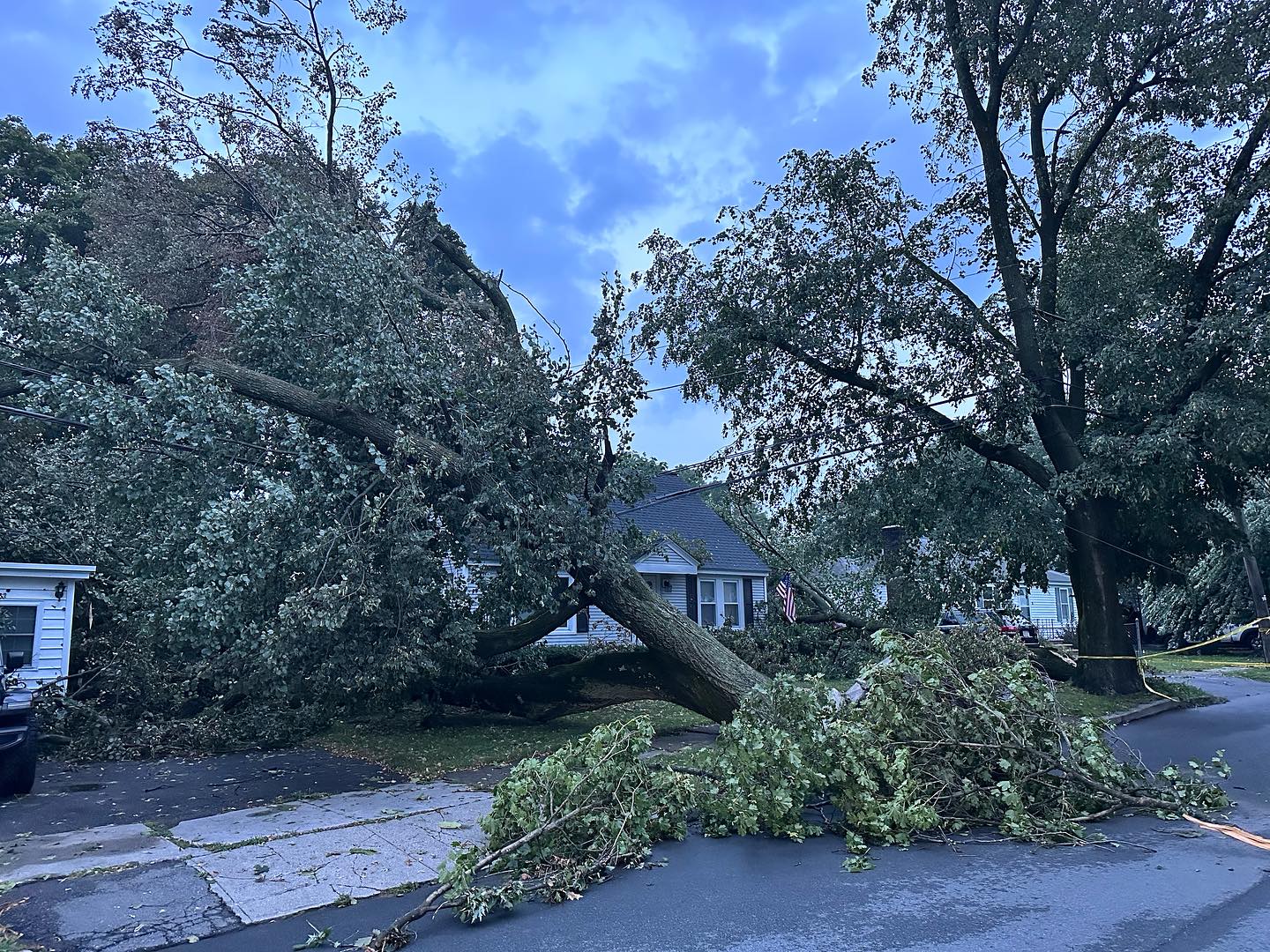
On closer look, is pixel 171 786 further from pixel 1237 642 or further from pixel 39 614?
pixel 1237 642

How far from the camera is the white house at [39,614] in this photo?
11484 mm

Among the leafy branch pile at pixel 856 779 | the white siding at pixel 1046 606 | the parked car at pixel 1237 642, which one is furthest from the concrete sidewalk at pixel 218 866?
the white siding at pixel 1046 606

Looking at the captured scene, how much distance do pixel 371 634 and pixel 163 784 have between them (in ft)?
9.50

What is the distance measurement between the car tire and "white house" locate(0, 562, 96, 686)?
11.2ft

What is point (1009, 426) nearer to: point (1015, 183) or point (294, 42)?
point (1015, 183)

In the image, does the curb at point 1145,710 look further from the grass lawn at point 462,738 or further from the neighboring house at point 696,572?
the neighboring house at point 696,572

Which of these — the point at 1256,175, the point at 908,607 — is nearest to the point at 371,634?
the point at 908,607

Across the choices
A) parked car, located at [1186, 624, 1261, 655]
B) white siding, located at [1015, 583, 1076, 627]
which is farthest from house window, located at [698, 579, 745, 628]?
white siding, located at [1015, 583, 1076, 627]

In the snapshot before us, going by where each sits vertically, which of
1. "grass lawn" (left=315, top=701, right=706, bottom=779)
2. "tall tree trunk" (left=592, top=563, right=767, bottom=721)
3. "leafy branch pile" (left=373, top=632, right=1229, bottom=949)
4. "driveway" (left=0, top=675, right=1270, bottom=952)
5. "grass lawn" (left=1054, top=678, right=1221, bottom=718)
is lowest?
"grass lawn" (left=315, top=701, right=706, bottom=779)

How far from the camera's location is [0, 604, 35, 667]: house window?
11.5 metres

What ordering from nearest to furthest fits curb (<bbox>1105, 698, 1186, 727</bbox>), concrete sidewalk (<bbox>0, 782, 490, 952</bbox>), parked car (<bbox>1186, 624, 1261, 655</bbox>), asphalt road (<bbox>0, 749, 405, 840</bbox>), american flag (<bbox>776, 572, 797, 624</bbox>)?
concrete sidewalk (<bbox>0, 782, 490, 952</bbox>), asphalt road (<bbox>0, 749, 405, 840</bbox>), curb (<bbox>1105, 698, 1186, 727</bbox>), american flag (<bbox>776, 572, 797, 624</bbox>), parked car (<bbox>1186, 624, 1261, 655</bbox>)

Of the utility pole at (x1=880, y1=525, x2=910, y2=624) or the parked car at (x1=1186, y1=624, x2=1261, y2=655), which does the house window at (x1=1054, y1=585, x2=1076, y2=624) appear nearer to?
the parked car at (x1=1186, y1=624, x2=1261, y2=655)

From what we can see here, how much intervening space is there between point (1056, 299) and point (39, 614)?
1707 centimetres

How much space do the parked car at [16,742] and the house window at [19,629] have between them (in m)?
3.70
